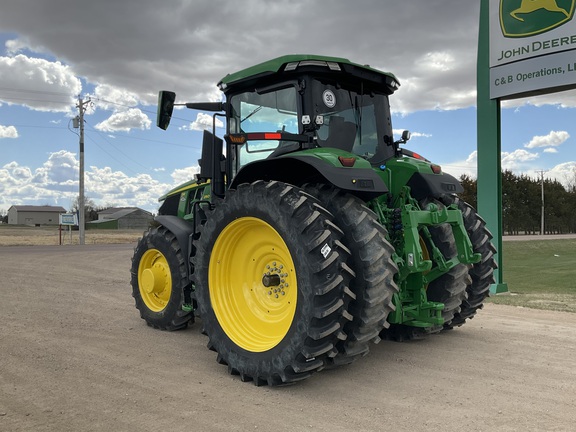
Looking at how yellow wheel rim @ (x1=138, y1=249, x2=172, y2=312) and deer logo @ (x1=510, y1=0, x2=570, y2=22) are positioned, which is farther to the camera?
deer logo @ (x1=510, y1=0, x2=570, y2=22)

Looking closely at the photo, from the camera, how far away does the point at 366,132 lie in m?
5.33

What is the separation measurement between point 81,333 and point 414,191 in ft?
13.9

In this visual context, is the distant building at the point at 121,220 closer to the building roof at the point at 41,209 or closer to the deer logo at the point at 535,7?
the building roof at the point at 41,209

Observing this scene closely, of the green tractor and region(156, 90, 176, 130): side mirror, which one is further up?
region(156, 90, 176, 130): side mirror

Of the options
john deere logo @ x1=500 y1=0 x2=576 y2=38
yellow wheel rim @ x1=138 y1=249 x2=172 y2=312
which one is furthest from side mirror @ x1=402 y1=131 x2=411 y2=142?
john deere logo @ x1=500 y1=0 x2=576 y2=38

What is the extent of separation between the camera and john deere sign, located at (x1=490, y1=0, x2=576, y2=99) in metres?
9.55

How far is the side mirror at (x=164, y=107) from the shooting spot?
18.5ft

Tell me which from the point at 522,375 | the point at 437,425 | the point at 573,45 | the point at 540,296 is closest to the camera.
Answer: the point at 437,425

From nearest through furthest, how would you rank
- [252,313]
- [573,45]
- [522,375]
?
1. [522,375]
2. [252,313]
3. [573,45]

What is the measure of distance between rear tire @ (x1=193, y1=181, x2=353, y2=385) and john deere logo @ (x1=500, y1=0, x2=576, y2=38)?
816 centimetres

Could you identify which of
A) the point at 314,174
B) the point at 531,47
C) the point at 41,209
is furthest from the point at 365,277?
the point at 41,209

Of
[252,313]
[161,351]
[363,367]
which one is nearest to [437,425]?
[363,367]

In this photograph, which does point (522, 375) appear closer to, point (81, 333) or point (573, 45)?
point (81, 333)

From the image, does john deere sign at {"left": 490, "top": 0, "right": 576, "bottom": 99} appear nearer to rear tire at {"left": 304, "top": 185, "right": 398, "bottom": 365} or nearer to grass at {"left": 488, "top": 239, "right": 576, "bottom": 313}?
grass at {"left": 488, "top": 239, "right": 576, "bottom": 313}
